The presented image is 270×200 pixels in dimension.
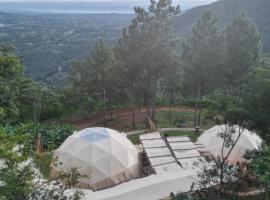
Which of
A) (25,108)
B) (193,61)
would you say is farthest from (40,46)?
(193,61)

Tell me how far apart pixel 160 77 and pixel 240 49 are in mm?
7526

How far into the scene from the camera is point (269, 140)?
52.0 ft

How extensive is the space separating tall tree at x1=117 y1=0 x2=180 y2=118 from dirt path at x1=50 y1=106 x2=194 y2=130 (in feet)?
18.9

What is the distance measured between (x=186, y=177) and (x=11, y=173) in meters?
8.50

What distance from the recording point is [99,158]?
59.8 ft

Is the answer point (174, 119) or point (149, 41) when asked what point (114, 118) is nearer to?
point (174, 119)

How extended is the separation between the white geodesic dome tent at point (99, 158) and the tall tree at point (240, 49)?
569 inches

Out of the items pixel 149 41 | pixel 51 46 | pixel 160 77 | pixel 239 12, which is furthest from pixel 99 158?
pixel 51 46

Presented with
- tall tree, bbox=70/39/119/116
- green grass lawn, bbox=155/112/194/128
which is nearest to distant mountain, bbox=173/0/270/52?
green grass lawn, bbox=155/112/194/128

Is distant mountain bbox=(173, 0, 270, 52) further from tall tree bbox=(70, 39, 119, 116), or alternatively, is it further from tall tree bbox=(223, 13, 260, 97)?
tall tree bbox=(70, 39, 119, 116)

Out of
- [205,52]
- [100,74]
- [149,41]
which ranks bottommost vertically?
[100,74]

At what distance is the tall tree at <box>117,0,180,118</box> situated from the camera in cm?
2623

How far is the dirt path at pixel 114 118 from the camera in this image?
32.4 meters

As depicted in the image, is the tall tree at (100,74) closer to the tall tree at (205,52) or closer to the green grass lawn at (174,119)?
the green grass lawn at (174,119)
